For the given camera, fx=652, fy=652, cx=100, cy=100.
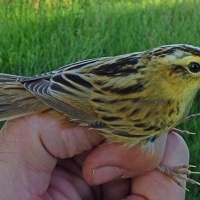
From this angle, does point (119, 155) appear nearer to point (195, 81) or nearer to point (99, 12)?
point (195, 81)

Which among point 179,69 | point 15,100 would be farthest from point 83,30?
point 179,69

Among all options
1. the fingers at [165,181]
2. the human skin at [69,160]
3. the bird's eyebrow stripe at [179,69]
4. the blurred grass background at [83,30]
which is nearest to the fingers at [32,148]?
the human skin at [69,160]

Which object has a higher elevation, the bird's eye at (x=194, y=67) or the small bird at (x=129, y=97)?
the bird's eye at (x=194, y=67)

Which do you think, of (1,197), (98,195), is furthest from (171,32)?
(1,197)

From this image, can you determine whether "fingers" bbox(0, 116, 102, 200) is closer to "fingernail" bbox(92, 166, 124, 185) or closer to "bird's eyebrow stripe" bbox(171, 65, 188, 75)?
"fingernail" bbox(92, 166, 124, 185)

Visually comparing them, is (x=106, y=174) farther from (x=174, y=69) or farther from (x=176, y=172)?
(x=174, y=69)

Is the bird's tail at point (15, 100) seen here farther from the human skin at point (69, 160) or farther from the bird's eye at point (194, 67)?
the bird's eye at point (194, 67)
